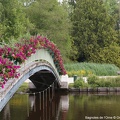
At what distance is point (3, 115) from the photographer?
17.6m

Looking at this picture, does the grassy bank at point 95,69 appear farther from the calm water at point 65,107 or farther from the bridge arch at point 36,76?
the calm water at point 65,107

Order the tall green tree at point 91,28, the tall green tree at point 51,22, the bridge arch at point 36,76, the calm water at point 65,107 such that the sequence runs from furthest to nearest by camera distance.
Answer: the tall green tree at point 91,28 → the tall green tree at point 51,22 → the calm water at point 65,107 → the bridge arch at point 36,76

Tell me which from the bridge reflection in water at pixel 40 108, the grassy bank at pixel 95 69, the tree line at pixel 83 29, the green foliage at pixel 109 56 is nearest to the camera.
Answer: the bridge reflection in water at pixel 40 108

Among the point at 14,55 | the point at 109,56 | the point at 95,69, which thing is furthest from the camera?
the point at 109,56

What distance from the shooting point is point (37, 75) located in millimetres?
23469

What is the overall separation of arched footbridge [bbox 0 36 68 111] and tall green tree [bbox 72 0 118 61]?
774 inches

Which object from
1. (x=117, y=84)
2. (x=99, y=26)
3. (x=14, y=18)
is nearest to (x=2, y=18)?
(x=14, y=18)

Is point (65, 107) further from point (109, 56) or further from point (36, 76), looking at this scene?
point (109, 56)

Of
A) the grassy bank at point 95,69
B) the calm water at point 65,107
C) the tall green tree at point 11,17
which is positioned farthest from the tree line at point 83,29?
the calm water at point 65,107

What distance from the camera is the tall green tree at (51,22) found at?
128ft

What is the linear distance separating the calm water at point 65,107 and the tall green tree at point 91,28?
69.2 feet

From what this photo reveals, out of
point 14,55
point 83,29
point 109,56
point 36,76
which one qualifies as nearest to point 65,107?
point 36,76

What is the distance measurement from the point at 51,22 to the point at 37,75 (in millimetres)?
16700

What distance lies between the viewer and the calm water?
55.4 ft
